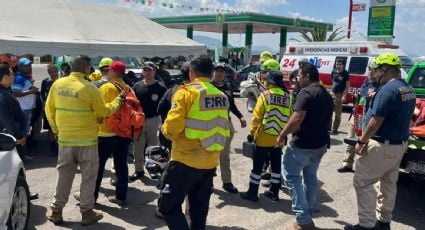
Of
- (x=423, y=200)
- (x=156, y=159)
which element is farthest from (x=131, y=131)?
(x=423, y=200)

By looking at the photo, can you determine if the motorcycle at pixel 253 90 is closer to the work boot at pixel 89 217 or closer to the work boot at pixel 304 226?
the work boot at pixel 304 226

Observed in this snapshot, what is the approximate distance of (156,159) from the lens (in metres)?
4.58

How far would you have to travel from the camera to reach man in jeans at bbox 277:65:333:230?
4.51m

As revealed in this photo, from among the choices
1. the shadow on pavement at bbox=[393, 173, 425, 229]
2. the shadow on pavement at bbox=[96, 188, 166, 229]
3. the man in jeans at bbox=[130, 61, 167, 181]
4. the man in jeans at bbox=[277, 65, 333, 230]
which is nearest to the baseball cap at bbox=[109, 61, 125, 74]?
the man in jeans at bbox=[130, 61, 167, 181]

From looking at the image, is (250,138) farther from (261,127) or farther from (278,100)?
(278,100)

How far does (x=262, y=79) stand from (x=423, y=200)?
2879 millimetres

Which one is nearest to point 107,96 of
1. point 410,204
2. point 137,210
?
point 137,210

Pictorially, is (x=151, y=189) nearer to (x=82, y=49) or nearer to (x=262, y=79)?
(x=262, y=79)

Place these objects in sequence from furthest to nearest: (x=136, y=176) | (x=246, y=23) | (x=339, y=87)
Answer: (x=246, y=23) < (x=339, y=87) < (x=136, y=176)

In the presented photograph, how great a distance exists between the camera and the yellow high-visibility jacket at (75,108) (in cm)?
444

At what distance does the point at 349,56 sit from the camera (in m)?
15.3

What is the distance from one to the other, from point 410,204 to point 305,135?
231 centimetres

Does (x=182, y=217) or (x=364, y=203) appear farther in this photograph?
(x=364, y=203)

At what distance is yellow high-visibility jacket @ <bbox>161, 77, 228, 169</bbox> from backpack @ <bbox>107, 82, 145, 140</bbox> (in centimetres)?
161
